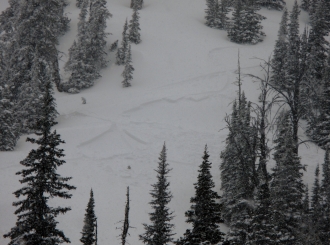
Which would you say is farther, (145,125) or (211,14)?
(211,14)

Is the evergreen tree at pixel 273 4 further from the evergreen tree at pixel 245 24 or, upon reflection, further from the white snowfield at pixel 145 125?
the evergreen tree at pixel 245 24

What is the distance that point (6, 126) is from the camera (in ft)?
82.3

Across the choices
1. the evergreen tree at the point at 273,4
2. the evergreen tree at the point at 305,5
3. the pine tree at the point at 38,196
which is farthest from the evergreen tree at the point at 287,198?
the evergreen tree at the point at 305,5

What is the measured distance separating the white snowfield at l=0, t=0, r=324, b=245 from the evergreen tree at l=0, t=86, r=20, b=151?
0.90 m

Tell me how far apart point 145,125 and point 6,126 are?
44.2ft

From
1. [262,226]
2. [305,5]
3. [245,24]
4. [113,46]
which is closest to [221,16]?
[245,24]

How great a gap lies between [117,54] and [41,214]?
35.7 m

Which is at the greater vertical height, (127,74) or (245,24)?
(245,24)

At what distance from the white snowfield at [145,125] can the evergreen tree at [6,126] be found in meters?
0.90

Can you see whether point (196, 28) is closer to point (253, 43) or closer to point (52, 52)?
point (253, 43)

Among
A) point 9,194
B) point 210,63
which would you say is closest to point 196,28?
point 210,63

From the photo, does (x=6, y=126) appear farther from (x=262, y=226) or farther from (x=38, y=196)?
(x=262, y=226)

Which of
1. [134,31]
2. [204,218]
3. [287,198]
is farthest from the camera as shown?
[134,31]

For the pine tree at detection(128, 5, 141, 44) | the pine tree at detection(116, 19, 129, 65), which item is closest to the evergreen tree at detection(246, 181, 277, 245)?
the pine tree at detection(116, 19, 129, 65)
